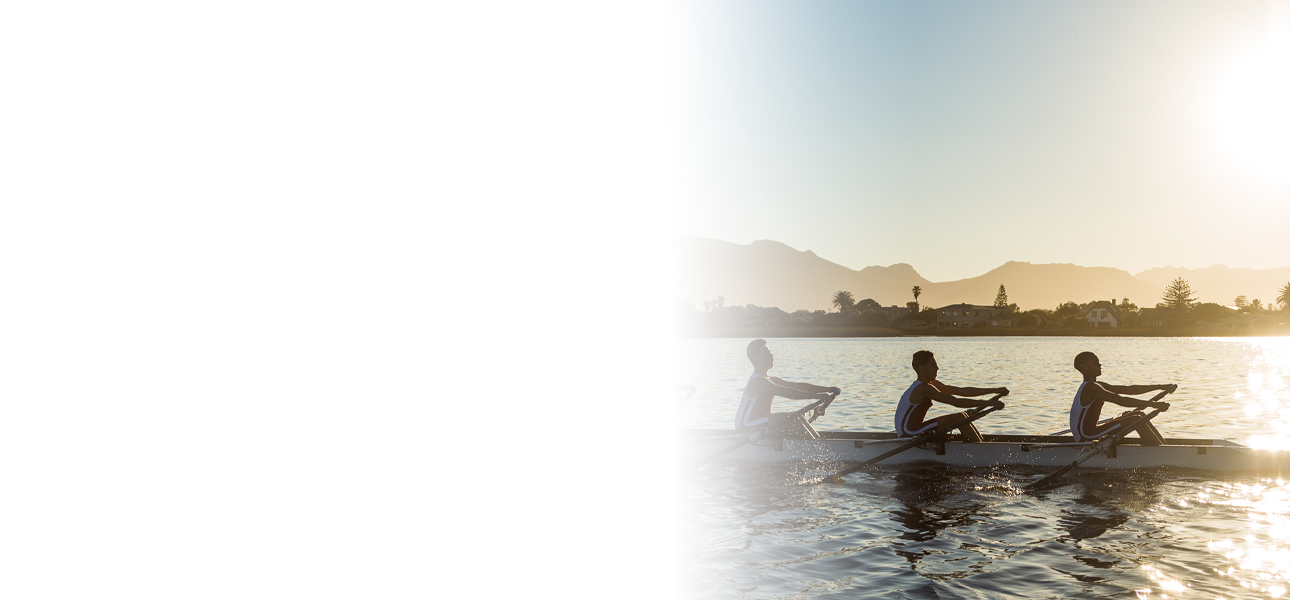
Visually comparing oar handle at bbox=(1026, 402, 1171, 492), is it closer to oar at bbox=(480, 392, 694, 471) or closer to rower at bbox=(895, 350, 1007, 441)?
rower at bbox=(895, 350, 1007, 441)

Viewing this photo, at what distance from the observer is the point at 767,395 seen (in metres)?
12.4

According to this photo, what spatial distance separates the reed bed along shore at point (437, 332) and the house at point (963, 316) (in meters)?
18.5

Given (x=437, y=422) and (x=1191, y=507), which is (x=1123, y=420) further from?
(x=437, y=422)

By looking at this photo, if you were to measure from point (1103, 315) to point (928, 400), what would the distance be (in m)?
161

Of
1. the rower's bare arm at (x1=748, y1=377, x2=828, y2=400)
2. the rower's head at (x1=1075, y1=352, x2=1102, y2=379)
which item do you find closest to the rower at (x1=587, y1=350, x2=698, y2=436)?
the rower's bare arm at (x1=748, y1=377, x2=828, y2=400)

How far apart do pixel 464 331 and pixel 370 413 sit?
67.5 meters

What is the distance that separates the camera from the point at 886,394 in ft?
92.3

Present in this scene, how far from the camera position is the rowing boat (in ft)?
38.1

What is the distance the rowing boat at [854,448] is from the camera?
11609 mm

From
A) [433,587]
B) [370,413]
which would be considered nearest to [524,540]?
[433,587]

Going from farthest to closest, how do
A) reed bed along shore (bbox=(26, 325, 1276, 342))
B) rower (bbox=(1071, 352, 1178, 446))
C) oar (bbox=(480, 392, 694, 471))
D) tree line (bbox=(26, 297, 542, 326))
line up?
tree line (bbox=(26, 297, 542, 326))
reed bed along shore (bbox=(26, 325, 1276, 342))
oar (bbox=(480, 392, 694, 471))
rower (bbox=(1071, 352, 1178, 446))

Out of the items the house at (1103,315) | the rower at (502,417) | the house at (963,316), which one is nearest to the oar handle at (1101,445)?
the rower at (502,417)

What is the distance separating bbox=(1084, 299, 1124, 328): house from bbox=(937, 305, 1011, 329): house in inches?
641

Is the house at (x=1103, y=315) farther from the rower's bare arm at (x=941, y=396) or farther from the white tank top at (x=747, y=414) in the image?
the white tank top at (x=747, y=414)
